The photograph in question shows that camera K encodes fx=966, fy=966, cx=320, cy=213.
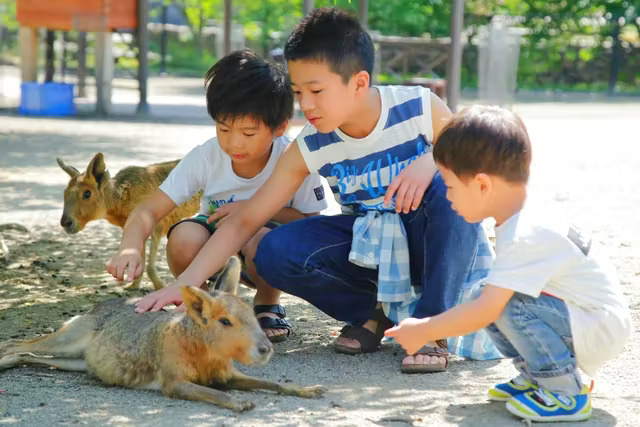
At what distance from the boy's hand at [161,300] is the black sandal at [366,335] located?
79cm

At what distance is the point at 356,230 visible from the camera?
4.23 meters

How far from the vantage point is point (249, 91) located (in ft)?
14.4

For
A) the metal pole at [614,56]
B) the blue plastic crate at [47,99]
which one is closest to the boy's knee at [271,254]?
the blue plastic crate at [47,99]

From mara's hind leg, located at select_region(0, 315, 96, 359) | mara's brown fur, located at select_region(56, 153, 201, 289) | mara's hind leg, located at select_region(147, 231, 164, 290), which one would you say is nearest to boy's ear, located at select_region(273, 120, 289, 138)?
mara's hind leg, located at select_region(0, 315, 96, 359)

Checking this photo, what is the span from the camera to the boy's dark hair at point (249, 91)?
4352mm

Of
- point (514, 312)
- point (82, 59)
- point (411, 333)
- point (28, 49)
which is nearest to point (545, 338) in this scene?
point (514, 312)

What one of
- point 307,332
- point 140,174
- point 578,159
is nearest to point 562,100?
point 578,159

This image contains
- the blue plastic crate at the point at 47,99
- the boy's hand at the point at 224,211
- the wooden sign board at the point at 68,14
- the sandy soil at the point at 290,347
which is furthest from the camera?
the blue plastic crate at the point at 47,99

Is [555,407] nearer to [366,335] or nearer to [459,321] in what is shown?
[459,321]

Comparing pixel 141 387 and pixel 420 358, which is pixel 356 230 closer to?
pixel 420 358

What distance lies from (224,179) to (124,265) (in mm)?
852

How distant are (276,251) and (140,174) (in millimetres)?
2823

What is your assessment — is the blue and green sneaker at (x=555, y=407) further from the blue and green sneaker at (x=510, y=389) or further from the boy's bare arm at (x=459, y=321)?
the boy's bare arm at (x=459, y=321)

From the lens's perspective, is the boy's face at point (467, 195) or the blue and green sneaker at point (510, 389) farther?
the blue and green sneaker at point (510, 389)
